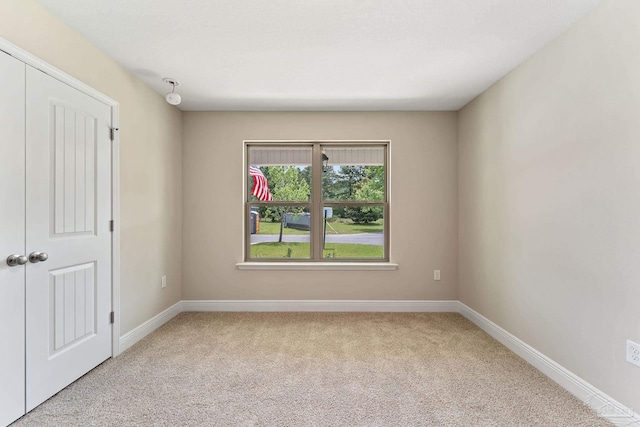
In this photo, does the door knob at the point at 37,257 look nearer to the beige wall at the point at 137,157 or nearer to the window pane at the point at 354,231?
the beige wall at the point at 137,157

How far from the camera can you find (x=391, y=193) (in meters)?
4.08

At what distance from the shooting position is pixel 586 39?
6.92 feet

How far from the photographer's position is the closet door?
1822 mm

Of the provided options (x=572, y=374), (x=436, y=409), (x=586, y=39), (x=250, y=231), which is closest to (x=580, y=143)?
(x=586, y=39)

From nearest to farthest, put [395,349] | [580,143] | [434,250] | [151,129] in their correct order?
[580,143]
[395,349]
[151,129]
[434,250]

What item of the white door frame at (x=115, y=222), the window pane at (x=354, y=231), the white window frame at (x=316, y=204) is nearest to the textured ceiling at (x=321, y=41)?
the white door frame at (x=115, y=222)

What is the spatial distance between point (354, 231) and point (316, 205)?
58cm

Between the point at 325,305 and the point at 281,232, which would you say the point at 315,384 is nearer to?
the point at 325,305

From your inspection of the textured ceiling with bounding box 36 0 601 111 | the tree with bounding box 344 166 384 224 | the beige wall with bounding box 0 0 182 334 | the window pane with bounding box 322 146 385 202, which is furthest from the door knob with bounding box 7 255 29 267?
the tree with bounding box 344 166 384 224

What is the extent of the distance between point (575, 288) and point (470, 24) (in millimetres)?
1874

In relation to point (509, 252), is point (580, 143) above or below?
above

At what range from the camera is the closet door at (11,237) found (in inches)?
71.7

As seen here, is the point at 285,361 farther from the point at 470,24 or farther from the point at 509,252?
the point at 470,24

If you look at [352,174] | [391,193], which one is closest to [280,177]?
[352,174]
